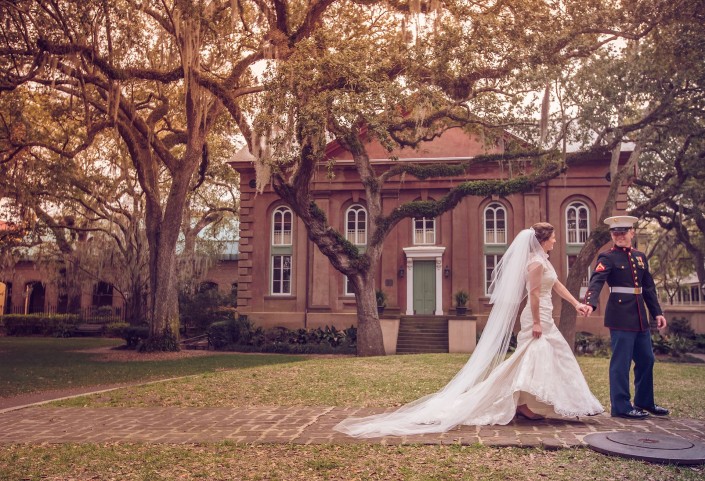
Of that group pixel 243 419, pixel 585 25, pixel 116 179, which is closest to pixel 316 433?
pixel 243 419

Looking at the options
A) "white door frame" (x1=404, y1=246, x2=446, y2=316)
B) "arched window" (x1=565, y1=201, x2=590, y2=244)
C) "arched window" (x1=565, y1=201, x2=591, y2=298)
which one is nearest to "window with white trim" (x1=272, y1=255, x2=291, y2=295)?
"white door frame" (x1=404, y1=246, x2=446, y2=316)

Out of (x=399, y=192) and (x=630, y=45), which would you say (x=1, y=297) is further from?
(x=630, y=45)

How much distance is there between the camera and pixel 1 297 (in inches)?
1845

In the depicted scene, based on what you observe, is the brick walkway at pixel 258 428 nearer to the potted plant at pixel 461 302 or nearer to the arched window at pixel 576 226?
the potted plant at pixel 461 302

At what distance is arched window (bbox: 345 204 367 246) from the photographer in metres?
29.9

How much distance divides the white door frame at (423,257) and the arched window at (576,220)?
5.66 meters

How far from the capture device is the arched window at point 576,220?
94.1ft

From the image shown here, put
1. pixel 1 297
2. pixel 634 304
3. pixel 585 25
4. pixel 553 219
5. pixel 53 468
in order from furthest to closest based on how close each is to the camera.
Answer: pixel 1 297
pixel 553 219
pixel 585 25
pixel 634 304
pixel 53 468

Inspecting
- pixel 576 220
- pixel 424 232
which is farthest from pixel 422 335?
pixel 576 220

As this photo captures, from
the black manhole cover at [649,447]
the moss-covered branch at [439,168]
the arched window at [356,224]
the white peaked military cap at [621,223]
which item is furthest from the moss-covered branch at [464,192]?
the black manhole cover at [649,447]

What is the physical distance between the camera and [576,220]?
94.6 ft

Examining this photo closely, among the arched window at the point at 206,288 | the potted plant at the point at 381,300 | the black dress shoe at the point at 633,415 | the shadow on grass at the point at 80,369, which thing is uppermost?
the arched window at the point at 206,288

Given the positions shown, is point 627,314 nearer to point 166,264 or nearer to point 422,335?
point 166,264

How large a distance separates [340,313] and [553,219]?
33.7 ft
